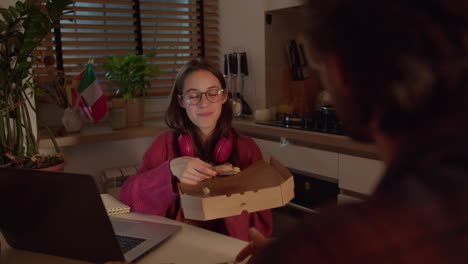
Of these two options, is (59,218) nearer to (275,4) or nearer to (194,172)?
(194,172)

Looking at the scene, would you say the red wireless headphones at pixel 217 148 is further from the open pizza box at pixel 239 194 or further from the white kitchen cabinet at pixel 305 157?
the white kitchen cabinet at pixel 305 157

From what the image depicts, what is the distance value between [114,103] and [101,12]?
66 centimetres

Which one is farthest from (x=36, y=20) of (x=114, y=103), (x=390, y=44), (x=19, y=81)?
(x=390, y=44)

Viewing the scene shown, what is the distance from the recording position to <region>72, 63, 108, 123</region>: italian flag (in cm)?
245

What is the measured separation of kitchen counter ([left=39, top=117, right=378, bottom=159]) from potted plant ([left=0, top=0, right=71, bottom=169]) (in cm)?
26

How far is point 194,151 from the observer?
1613 mm

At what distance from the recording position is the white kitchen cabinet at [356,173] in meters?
1.94

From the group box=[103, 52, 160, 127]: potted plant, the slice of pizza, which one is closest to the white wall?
box=[103, 52, 160, 127]: potted plant

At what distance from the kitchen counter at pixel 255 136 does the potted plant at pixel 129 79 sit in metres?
0.11

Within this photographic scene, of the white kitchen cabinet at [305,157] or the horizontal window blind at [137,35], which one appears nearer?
the white kitchen cabinet at [305,157]

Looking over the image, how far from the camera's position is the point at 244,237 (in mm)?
1389

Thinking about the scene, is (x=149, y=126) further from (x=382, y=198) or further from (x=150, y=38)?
(x=382, y=198)

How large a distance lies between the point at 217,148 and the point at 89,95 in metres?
1.24

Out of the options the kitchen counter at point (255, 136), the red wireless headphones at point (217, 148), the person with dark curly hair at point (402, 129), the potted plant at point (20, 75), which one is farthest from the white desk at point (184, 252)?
the kitchen counter at point (255, 136)
